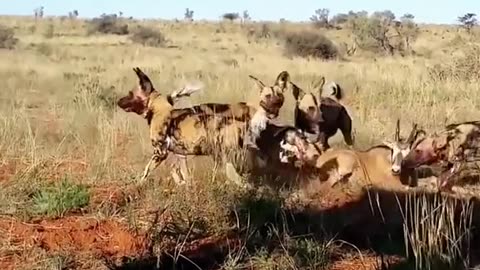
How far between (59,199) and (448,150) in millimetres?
3966

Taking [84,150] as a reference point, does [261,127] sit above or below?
above

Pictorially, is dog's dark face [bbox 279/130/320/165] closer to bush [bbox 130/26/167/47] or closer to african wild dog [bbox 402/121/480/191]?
african wild dog [bbox 402/121/480/191]

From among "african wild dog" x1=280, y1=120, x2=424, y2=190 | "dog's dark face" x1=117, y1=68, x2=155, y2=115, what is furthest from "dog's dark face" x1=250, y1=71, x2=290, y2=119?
"dog's dark face" x1=117, y1=68, x2=155, y2=115

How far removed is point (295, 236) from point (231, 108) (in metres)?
2.44

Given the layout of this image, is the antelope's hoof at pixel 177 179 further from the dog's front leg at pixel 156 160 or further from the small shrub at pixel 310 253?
the small shrub at pixel 310 253

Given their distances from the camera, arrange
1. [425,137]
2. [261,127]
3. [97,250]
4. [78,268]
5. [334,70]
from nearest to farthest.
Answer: [78,268] → [97,250] → [261,127] → [425,137] → [334,70]

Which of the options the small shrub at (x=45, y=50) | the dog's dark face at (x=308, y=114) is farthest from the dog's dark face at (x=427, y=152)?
the small shrub at (x=45, y=50)

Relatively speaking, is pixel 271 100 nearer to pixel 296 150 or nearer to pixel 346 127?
pixel 296 150

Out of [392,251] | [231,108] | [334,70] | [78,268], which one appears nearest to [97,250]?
[78,268]

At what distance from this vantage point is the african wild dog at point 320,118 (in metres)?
9.54

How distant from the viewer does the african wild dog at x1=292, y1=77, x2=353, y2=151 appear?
954cm

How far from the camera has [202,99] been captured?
568 inches

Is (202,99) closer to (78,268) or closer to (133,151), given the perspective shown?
(133,151)

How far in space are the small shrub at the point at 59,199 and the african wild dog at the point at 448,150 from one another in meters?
3.19
